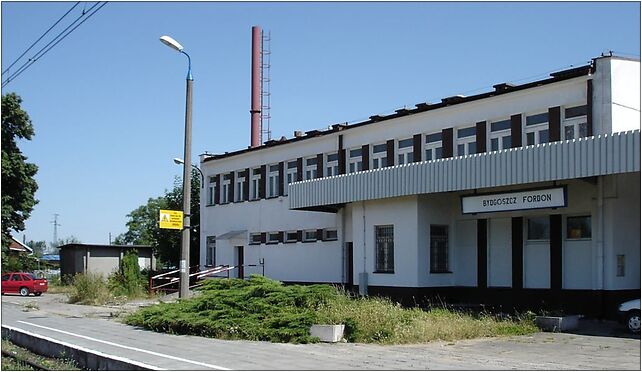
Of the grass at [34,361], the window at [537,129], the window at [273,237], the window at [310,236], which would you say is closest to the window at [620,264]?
the window at [537,129]

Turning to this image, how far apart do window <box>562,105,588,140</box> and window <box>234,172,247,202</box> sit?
66.1ft

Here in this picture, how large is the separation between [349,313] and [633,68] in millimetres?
11585

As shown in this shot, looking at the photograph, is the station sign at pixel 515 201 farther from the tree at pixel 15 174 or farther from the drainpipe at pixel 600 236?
the tree at pixel 15 174

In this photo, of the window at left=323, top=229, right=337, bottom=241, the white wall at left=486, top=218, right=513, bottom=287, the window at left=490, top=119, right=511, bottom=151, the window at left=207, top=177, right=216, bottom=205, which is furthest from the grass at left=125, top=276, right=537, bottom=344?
the window at left=207, top=177, right=216, bottom=205

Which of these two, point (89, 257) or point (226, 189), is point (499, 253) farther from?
point (89, 257)

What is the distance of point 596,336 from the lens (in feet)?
61.7

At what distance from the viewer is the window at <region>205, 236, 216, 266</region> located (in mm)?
42125

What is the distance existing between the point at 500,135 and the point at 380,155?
20.9ft

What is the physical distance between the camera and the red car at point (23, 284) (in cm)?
4628

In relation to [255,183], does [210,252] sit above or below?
below

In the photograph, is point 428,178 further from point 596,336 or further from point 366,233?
point 596,336

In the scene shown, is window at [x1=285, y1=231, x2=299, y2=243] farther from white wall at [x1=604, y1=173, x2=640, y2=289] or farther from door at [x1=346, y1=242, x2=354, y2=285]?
white wall at [x1=604, y1=173, x2=640, y2=289]

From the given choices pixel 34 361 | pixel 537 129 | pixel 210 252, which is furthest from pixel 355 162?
pixel 34 361

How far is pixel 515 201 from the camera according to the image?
23.2 metres
